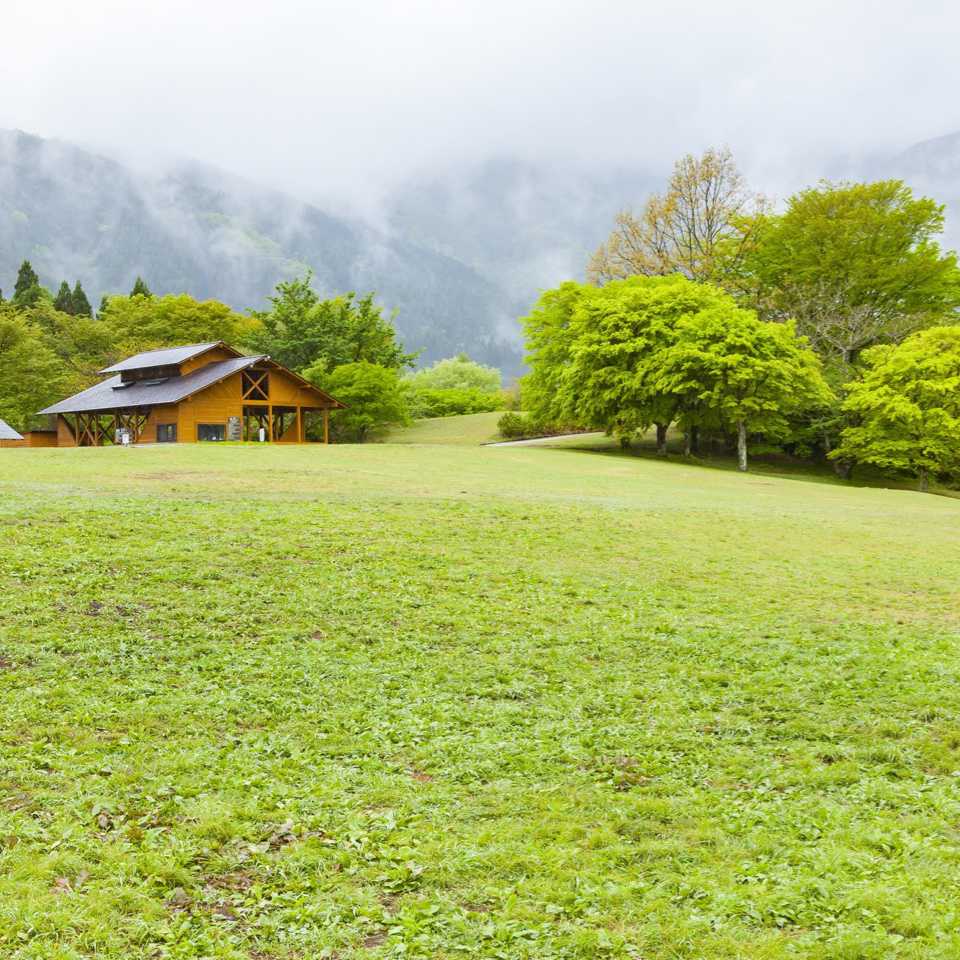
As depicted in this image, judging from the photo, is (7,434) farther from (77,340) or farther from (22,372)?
(77,340)

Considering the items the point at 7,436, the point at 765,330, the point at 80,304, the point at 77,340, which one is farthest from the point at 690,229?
the point at 80,304

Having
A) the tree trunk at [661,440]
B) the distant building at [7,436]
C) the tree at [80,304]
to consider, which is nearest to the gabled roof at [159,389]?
the distant building at [7,436]

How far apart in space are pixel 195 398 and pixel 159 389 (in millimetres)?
2844

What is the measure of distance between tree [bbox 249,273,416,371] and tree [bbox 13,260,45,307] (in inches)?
950

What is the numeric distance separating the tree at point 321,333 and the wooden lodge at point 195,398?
11527 mm

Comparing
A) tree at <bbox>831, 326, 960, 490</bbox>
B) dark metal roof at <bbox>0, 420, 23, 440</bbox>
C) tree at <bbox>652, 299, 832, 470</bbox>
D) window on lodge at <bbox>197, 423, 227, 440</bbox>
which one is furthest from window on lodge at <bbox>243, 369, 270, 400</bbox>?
tree at <bbox>831, 326, 960, 490</bbox>

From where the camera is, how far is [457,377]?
100562 mm

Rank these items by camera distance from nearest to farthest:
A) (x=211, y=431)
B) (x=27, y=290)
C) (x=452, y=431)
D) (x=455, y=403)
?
(x=211, y=431) → (x=452, y=431) → (x=27, y=290) → (x=455, y=403)

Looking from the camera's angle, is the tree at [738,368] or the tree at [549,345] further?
the tree at [549,345]

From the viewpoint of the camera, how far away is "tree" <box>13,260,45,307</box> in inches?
2812

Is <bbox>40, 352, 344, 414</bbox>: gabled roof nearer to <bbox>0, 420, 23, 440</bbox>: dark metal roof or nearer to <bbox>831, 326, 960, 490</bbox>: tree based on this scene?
<bbox>0, 420, 23, 440</bbox>: dark metal roof

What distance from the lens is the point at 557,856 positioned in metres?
4.78

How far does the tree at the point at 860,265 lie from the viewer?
156 feet

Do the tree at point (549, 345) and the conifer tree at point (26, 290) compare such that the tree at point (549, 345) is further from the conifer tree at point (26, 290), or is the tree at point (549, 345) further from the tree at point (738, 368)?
the conifer tree at point (26, 290)
